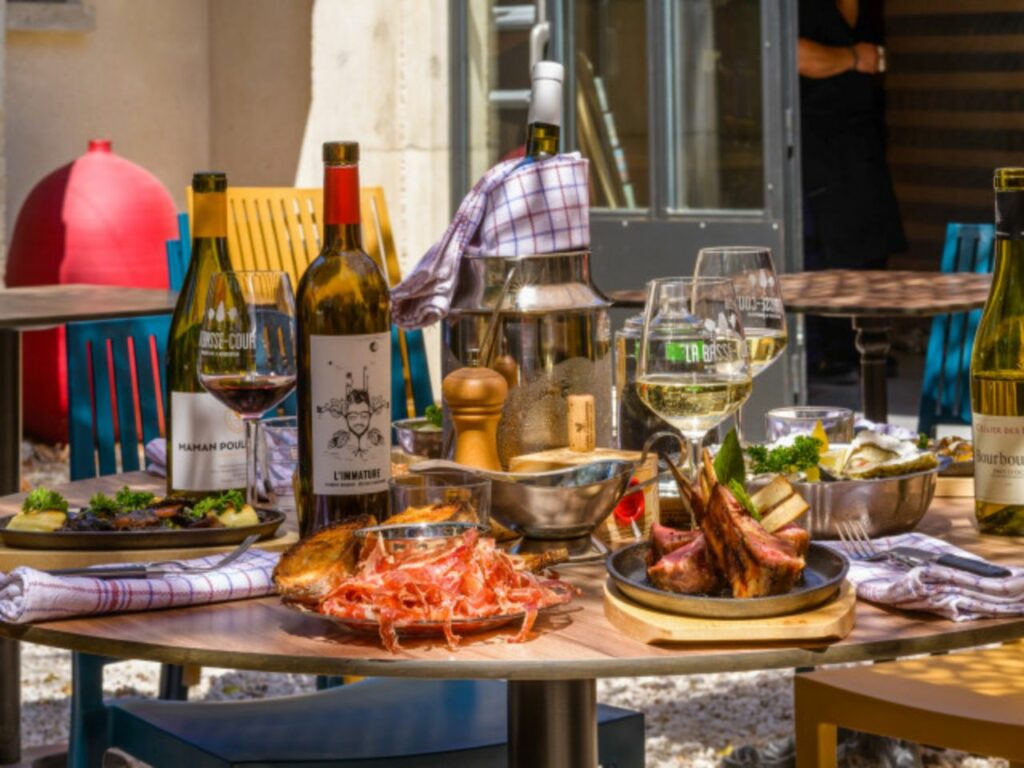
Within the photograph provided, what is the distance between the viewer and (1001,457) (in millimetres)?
1834

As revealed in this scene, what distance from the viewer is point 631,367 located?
204 cm

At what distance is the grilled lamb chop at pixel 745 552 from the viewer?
4.86ft

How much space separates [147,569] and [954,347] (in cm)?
387

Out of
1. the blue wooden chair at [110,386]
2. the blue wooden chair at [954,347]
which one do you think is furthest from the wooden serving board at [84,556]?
the blue wooden chair at [954,347]

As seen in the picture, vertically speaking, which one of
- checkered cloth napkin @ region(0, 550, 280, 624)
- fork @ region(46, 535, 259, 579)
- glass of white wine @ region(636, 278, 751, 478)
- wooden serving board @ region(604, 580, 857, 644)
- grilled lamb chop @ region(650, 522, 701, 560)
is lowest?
wooden serving board @ region(604, 580, 857, 644)

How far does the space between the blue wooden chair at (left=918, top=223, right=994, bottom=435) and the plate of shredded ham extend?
375 cm

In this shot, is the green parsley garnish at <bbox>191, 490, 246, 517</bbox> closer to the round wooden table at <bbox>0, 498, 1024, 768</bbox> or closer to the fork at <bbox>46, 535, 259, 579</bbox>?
the fork at <bbox>46, 535, 259, 579</bbox>

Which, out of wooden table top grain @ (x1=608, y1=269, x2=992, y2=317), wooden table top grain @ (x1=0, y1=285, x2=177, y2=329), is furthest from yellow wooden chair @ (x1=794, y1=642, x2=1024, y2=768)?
wooden table top grain @ (x1=0, y1=285, x2=177, y2=329)

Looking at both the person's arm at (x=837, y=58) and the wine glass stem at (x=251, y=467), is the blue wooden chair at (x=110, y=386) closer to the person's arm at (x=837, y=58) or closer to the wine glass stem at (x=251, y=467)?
the wine glass stem at (x=251, y=467)

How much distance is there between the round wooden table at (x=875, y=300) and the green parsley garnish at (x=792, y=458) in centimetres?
198

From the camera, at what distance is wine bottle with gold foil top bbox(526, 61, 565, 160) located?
1967 millimetres

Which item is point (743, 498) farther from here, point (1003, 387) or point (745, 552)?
point (1003, 387)

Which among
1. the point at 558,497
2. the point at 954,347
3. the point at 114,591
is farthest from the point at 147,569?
the point at 954,347

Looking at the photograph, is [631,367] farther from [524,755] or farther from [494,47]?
[494,47]
